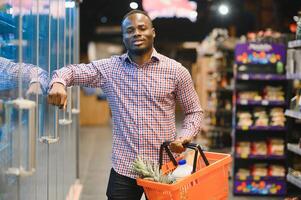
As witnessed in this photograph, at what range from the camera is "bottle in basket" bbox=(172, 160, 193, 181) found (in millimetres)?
2377

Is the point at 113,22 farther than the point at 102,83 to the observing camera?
Yes

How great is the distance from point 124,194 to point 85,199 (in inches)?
117

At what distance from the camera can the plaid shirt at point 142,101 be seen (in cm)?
266

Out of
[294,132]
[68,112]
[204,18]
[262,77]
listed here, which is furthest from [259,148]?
[204,18]

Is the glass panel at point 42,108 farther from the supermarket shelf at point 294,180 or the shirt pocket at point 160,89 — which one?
the supermarket shelf at point 294,180

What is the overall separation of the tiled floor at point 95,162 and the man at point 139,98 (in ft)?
9.96

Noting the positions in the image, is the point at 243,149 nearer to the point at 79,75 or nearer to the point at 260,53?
the point at 260,53

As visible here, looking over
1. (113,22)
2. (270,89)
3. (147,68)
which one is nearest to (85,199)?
(270,89)

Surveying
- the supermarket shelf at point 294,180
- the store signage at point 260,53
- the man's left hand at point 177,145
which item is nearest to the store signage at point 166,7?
the store signage at point 260,53

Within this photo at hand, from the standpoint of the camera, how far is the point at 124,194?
2703mm

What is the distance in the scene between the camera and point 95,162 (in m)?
8.04

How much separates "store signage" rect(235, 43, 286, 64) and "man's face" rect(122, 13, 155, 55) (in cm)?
350

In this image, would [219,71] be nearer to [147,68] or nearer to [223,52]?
[223,52]

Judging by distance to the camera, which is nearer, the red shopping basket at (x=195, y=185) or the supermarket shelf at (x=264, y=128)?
the red shopping basket at (x=195, y=185)
